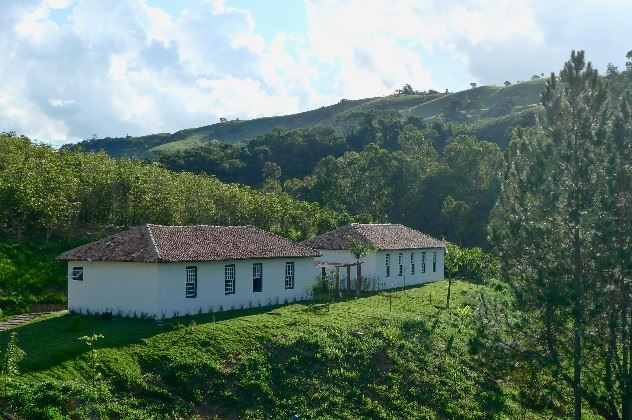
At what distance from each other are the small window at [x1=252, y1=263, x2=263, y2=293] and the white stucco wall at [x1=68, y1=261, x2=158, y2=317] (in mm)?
6331

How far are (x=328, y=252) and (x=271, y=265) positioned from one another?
10279mm

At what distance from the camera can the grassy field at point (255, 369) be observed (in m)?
21.4

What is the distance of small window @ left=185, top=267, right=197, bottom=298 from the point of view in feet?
103

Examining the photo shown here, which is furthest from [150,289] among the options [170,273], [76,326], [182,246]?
[76,326]

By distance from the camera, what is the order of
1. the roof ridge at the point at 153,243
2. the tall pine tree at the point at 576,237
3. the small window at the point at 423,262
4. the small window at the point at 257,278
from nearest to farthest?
the tall pine tree at the point at 576,237, the roof ridge at the point at 153,243, the small window at the point at 257,278, the small window at the point at 423,262

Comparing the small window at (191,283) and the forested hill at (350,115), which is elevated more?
the forested hill at (350,115)

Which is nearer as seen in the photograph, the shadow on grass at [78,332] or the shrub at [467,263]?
the shadow on grass at [78,332]

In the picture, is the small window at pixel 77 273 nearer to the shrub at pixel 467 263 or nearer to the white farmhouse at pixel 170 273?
the white farmhouse at pixel 170 273

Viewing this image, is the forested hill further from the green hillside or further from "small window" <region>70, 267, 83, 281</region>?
"small window" <region>70, 267, 83, 281</region>

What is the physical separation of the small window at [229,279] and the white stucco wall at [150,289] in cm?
18

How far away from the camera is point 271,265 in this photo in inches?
→ 1414

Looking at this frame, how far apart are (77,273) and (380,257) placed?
20147mm

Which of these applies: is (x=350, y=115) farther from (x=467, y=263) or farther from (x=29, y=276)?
(x=29, y=276)

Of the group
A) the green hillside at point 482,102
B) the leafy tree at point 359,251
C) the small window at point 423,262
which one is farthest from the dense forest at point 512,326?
the green hillside at point 482,102
